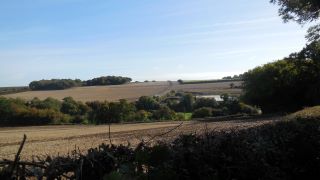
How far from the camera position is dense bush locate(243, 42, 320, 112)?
2048 inches

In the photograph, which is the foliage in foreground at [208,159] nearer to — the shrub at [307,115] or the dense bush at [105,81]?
the shrub at [307,115]

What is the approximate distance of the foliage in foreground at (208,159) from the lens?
17.4ft

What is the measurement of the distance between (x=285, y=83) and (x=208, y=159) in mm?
48614

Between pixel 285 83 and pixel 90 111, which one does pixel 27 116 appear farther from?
pixel 285 83

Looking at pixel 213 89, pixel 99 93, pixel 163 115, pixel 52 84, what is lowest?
pixel 163 115

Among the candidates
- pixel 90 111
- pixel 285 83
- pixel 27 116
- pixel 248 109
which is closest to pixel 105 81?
pixel 90 111

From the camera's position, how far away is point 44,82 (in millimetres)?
106500

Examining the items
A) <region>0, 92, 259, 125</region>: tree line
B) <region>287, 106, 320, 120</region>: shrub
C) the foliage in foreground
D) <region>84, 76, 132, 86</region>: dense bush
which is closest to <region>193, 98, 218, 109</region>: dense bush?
<region>0, 92, 259, 125</region>: tree line

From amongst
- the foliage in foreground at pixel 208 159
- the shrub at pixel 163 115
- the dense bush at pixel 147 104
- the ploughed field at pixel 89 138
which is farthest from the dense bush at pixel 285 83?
the foliage in foreground at pixel 208 159

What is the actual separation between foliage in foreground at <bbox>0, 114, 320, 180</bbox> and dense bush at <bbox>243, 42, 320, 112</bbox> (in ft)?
145

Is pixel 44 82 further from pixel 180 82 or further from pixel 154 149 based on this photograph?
pixel 154 149

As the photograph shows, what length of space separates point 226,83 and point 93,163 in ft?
A: 324

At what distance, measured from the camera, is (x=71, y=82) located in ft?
358

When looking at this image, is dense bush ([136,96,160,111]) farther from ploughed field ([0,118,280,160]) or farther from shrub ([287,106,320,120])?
shrub ([287,106,320,120])
